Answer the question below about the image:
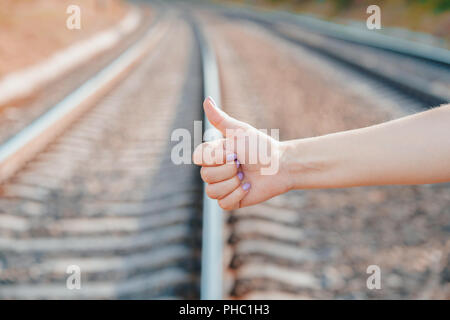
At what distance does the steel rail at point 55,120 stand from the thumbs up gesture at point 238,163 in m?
2.23

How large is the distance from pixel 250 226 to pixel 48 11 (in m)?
12.7

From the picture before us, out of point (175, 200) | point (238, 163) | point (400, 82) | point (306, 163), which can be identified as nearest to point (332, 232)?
point (175, 200)

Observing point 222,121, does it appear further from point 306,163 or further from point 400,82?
point 400,82

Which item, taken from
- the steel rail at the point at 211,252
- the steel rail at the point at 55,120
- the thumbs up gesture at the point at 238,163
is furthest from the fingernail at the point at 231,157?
the steel rail at the point at 55,120

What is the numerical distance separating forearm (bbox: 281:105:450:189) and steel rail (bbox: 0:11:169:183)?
251 cm

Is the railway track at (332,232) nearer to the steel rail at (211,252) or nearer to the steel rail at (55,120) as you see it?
the steel rail at (211,252)

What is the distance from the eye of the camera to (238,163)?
180 centimetres

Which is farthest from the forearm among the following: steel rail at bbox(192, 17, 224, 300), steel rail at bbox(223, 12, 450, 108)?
steel rail at bbox(223, 12, 450, 108)

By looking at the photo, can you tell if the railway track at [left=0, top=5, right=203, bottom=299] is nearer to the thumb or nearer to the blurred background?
the blurred background

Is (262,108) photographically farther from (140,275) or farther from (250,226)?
(140,275)

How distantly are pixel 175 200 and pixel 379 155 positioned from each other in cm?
178

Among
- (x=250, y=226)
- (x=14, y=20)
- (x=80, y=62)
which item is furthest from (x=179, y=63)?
(x=250, y=226)

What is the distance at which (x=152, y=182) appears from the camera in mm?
3512

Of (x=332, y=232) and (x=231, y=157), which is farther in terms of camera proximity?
(x=332, y=232)
